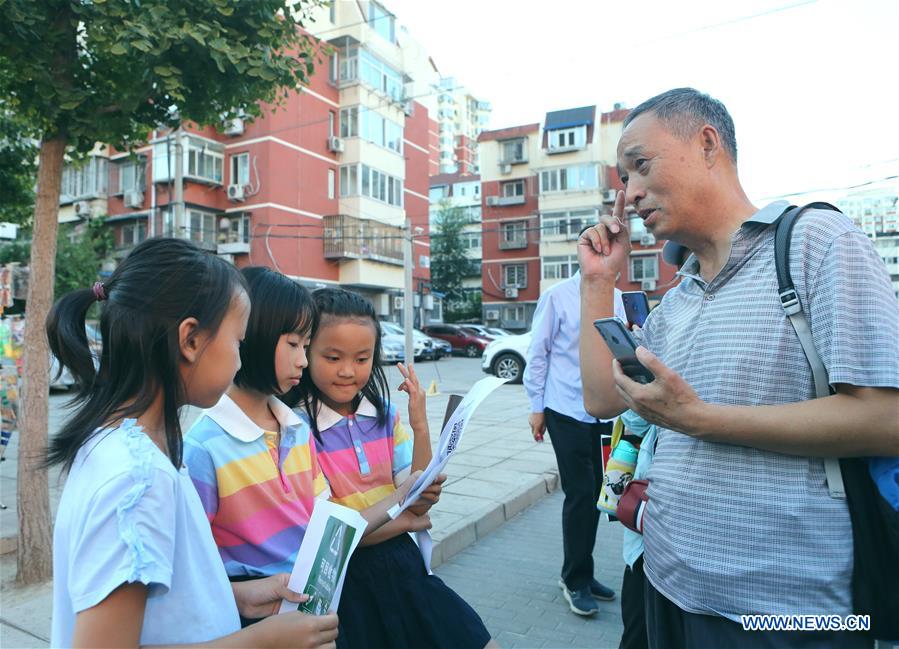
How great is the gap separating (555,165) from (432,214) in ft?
68.9

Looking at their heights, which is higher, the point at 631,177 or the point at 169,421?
the point at 631,177

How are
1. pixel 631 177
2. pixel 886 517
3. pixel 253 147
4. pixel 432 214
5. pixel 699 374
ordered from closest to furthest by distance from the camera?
pixel 886 517 < pixel 699 374 < pixel 631 177 < pixel 253 147 < pixel 432 214

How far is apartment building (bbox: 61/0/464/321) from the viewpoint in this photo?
24.5m

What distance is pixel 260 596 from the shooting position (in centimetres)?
148

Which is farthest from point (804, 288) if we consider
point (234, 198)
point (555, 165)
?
point (555, 165)

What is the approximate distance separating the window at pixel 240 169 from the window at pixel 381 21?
8.55 meters

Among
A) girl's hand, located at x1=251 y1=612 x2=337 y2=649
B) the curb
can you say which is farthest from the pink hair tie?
the curb

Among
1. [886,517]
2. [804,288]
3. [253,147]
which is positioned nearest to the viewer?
[886,517]

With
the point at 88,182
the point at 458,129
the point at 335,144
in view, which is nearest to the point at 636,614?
the point at 335,144

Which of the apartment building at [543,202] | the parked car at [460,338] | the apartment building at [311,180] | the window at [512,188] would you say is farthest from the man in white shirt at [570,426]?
the window at [512,188]

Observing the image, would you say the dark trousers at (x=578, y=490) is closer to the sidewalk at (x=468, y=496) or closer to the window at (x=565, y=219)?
the sidewalk at (x=468, y=496)

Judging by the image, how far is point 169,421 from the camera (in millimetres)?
1238

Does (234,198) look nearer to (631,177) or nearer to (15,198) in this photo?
(15,198)

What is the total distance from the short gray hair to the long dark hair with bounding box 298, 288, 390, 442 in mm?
1078
